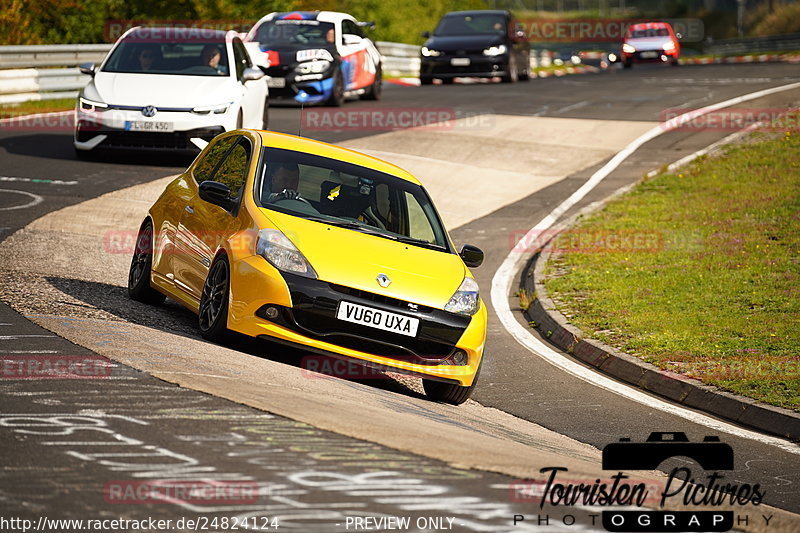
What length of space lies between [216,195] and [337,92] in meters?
17.0

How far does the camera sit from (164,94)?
1667 cm

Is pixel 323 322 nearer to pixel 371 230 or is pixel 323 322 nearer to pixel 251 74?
pixel 371 230

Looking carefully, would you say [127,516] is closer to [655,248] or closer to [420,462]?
[420,462]

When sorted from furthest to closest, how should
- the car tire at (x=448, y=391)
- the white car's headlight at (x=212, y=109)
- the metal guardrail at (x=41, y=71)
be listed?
1. the metal guardrail at (x=41, y=71)
2. the white car's headlight at (x=212, y=109)
3. the car tire at (x=448, y=391)

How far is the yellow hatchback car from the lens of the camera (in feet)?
26.6

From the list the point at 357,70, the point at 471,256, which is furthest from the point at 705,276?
the point at 357,70

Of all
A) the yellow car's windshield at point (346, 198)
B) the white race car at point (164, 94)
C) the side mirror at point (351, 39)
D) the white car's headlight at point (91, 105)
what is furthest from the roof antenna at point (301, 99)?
the yellow car's windshield at point (346, 198)

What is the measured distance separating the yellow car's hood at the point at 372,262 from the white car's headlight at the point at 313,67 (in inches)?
658

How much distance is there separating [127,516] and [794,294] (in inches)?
370

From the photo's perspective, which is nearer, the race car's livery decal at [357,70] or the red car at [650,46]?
the race car's livery decal at [357,70]

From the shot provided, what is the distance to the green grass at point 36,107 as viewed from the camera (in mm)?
23250

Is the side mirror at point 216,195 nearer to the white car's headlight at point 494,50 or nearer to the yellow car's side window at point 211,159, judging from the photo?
the yellow car's side window at point 211,159

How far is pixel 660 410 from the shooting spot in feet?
30.0

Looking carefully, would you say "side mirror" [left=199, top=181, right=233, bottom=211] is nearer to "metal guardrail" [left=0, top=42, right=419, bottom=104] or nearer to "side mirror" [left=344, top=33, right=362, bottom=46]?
"metal guardrail" [left=0, top=42, right=419, bottom=104]
